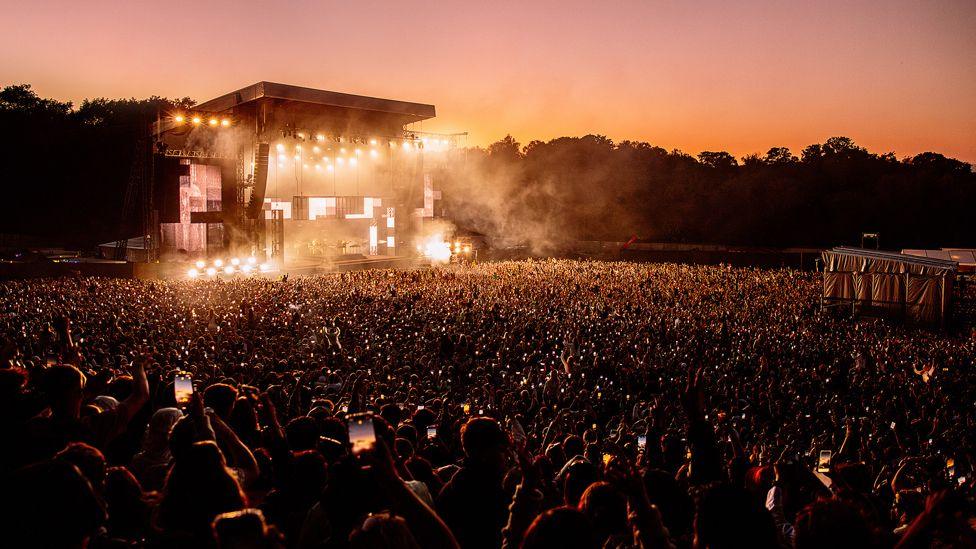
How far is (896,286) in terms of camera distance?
19953 millimetres

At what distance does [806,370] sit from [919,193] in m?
46.8

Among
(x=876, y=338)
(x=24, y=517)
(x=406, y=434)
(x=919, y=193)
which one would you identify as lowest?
(x=876, y=338)

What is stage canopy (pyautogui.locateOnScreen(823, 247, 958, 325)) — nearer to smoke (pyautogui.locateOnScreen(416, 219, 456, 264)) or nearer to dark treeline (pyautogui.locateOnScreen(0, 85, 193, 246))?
smoke (pyautogui.locateOnScreen(416, 219, 456, 264))

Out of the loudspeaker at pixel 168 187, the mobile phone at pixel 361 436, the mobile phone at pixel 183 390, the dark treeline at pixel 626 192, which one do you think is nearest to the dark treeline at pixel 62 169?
the dark treeline at pixel 626 192

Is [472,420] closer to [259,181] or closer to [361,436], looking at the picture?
[361,436]

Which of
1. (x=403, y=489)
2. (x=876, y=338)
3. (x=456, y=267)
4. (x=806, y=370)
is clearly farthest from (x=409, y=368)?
(x=456, y=267)

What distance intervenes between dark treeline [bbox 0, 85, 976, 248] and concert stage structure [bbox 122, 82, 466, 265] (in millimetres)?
14156

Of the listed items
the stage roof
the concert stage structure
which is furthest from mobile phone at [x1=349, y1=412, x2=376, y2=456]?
the stage roof

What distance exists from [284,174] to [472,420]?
35.2 m

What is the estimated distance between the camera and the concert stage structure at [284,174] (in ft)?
104

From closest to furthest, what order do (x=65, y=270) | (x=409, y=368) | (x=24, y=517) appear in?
(x=24, y=517)
(x=409, y=368)
(x=65, y=270)

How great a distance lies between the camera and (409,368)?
966cm

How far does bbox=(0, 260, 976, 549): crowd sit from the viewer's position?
81.7 inches

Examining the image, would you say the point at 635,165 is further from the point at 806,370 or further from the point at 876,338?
the point at 806,370
